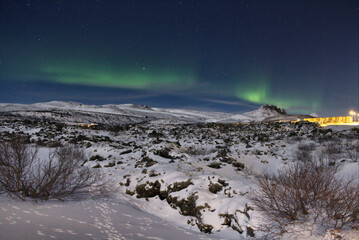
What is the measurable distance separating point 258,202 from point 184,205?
2786mm

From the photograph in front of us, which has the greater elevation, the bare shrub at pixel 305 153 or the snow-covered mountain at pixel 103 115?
the snow-covered mountain at pixel 103 115

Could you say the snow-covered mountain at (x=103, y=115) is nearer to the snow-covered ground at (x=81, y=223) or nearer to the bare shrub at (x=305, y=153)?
the bare shrub at (x=305, y=153)

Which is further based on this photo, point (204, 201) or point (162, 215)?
point (162, 215)

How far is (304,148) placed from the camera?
686 inches

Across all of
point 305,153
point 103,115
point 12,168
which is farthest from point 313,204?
point 103,115

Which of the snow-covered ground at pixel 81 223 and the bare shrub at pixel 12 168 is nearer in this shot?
the snow-covered ground at pixel 81 223

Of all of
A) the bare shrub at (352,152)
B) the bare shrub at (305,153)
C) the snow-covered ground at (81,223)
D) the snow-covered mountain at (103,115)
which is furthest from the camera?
the snow-covered mountain at (103,115)

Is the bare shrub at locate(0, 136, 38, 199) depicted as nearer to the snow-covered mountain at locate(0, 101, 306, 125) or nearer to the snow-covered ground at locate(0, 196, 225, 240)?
the snow-covered ground at locate(0, 196, 225, 240)

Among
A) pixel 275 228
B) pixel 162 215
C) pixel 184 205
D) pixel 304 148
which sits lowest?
pixel 162 215

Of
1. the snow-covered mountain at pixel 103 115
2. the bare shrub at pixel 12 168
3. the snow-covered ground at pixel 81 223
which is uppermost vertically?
the snow-covered mountain at pixel 103 115

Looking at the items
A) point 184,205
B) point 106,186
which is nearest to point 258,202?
point 184,205

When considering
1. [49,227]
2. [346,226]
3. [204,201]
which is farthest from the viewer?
[204,201]

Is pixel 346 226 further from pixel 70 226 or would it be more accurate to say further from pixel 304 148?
pixel 304 148

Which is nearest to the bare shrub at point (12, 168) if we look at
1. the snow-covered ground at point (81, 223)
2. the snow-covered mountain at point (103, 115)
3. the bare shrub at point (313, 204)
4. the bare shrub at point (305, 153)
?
the snow-covered ground at point (81, 223)
